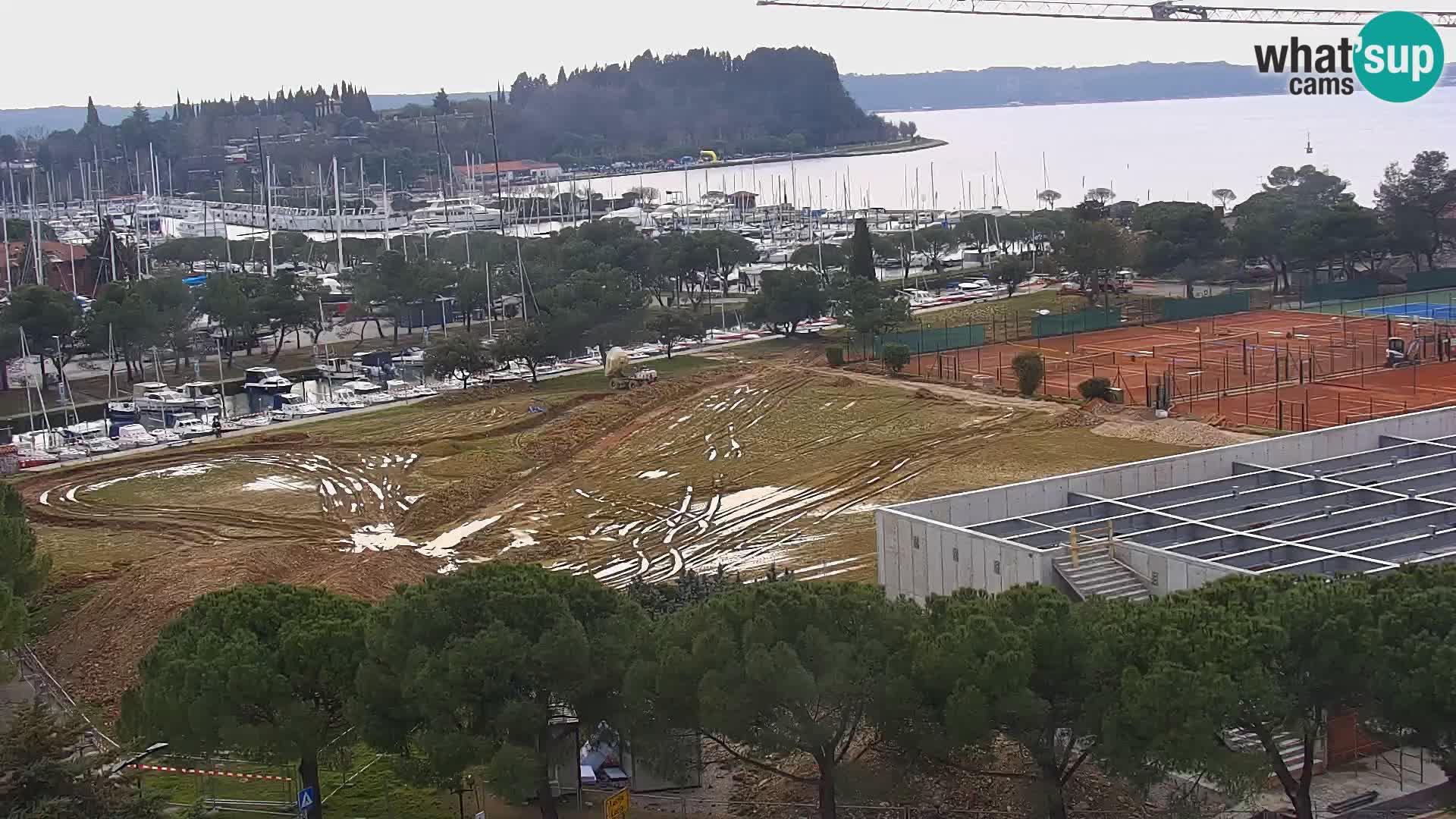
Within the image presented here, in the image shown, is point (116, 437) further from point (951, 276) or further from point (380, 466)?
point (951, 276)

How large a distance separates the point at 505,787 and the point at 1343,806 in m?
7.78

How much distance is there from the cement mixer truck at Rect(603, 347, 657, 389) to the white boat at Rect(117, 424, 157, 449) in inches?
462

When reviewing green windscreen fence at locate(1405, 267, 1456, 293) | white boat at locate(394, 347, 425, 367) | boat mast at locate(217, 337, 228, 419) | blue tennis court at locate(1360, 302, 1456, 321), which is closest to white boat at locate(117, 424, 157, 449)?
boat mast at locate(217, 337, 228, 419)

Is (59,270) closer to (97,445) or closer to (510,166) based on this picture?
(97,445)

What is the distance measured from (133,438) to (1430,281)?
42396 mm

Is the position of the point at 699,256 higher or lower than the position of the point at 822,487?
higher

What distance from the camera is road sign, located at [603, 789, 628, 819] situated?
15.2 meters

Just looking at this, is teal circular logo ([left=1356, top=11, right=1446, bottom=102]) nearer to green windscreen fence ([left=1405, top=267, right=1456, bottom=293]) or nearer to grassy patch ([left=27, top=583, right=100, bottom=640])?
green windscreen fence ([left=1405, top=267, right=1456, bottom=293])

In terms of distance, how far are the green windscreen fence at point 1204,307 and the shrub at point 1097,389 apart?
15987 millimetres

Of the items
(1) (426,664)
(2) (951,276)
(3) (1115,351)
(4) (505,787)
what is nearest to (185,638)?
(1) (426,664)

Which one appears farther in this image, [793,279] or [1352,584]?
[793,279]

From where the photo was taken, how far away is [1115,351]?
4616 centimetres

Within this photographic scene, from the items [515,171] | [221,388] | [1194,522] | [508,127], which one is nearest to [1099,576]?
[1194,522]

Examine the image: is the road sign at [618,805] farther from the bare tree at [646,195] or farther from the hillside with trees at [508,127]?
the hillside with trees at [508,127]
